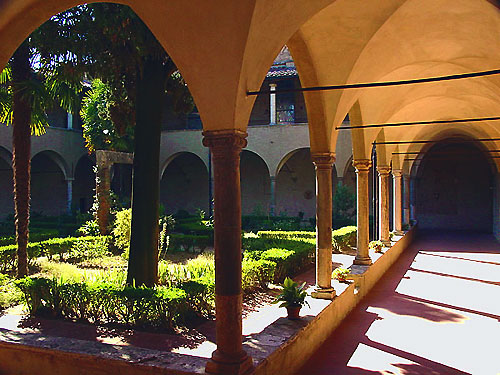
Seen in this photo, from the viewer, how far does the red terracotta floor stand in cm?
530

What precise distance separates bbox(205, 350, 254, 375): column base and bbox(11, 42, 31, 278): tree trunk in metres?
6.21

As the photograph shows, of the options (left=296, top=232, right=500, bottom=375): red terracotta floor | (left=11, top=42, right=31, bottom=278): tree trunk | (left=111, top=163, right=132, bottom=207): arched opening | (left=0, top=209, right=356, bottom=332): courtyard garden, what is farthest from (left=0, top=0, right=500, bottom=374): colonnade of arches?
(left=111, top=163, right=132, bottom=207): arched opening

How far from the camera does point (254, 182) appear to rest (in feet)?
84.8

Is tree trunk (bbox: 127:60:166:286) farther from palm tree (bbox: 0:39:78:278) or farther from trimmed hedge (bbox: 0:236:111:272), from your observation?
trimmed hedge (bbox: 0:236:111:272)

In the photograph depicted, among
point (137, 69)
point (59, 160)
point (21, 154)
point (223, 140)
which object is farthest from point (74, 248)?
point (59, 160)

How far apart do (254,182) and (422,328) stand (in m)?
19.3

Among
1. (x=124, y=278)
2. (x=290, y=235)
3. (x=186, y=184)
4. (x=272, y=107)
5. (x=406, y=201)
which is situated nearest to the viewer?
(x=124, y=278)

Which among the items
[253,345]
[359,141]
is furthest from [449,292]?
[253,345]

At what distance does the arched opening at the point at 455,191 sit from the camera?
2338cm

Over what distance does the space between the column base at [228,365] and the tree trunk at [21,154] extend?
621 centimetres

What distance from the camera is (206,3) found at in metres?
3.83

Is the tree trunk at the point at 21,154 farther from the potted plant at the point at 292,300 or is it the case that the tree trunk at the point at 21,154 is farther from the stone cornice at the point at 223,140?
the stone cornice at the point at 223,140

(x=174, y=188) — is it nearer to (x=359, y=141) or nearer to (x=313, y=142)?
(x=359, y=141)

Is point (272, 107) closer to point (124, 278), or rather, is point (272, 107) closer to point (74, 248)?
point (74, 248)
